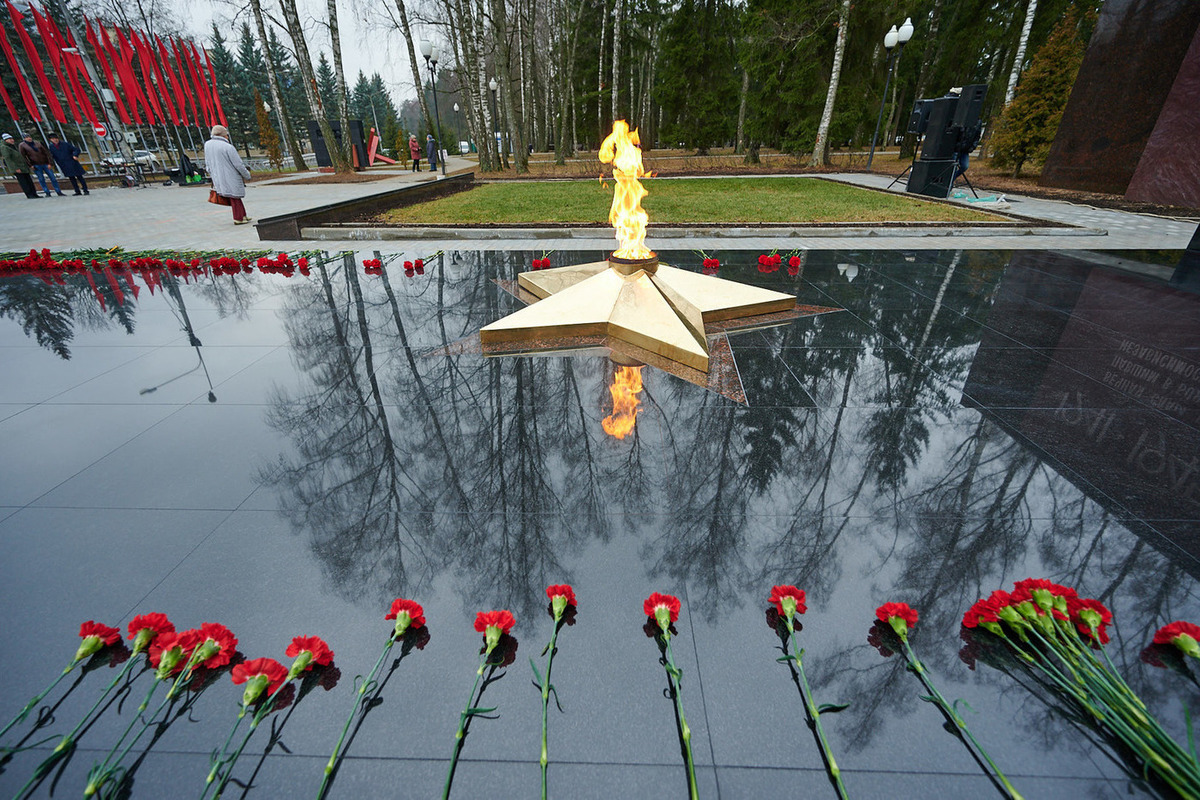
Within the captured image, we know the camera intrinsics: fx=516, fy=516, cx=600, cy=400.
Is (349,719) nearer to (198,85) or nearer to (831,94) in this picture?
(831,94)

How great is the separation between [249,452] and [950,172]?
16764mm

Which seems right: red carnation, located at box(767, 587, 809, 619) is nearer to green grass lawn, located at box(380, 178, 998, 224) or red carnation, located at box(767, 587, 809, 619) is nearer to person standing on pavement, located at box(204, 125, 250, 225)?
green grass lawn, located at box(380, 178, 998, 224)

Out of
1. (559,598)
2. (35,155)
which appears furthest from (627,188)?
(35,155)

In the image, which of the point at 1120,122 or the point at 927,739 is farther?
the point at 1120,122

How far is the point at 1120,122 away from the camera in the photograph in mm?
13664

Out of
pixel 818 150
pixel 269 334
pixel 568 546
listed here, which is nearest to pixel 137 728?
pixel 568 546

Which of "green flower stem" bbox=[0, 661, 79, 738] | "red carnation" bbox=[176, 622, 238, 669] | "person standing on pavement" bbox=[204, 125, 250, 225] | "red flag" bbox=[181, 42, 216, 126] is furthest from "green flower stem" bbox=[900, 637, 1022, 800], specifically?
"red flag" bbox=[181, 42, 216, 126]

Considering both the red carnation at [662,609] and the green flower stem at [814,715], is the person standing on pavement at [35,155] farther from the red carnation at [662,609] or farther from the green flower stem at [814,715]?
the green flower stem at [814,715]

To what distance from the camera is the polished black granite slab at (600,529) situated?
1.61 meters

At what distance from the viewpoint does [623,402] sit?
3580mm

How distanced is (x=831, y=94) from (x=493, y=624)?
23203mm

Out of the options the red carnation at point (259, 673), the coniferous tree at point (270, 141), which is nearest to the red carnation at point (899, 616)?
the red carnation at point (259, 673)

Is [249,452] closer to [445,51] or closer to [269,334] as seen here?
[269,334]

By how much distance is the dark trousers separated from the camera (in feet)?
54.1
